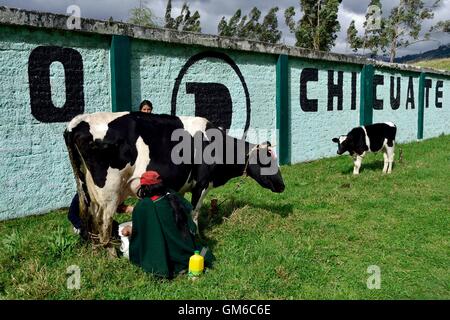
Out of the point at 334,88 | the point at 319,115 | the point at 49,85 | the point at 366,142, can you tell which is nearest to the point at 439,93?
the point at 334,88

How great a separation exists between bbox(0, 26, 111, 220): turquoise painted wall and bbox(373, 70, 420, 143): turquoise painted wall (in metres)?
12.1

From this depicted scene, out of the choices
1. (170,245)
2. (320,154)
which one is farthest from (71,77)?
(320,154)

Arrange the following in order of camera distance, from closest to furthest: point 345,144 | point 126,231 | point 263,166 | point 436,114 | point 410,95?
point 126,231, point 263,166, point 345,144, point 410,95, point 436,114

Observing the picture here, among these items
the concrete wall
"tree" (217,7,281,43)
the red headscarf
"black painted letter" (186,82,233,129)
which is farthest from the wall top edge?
"tree" (217,7,281,43)

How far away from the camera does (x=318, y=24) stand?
40.8 m

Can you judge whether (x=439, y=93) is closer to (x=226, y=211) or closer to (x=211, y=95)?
(x=211, y=95)

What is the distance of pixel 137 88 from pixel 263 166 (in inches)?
140

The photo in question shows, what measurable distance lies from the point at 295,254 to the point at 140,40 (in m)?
5.60

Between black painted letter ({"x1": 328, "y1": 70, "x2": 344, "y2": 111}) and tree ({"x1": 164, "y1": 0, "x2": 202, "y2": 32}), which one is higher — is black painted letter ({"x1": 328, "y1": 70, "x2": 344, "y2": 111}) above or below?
below

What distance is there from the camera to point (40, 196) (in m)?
7.37

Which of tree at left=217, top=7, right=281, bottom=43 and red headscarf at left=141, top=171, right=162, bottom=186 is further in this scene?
tree at left=217, top=7, right=281, bottom=43

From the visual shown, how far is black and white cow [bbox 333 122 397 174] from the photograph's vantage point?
35.2 ft

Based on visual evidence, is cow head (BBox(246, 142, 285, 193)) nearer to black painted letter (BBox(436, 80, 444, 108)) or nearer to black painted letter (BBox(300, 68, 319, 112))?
black painted letter (BBox(300, 68, 319, 112))
